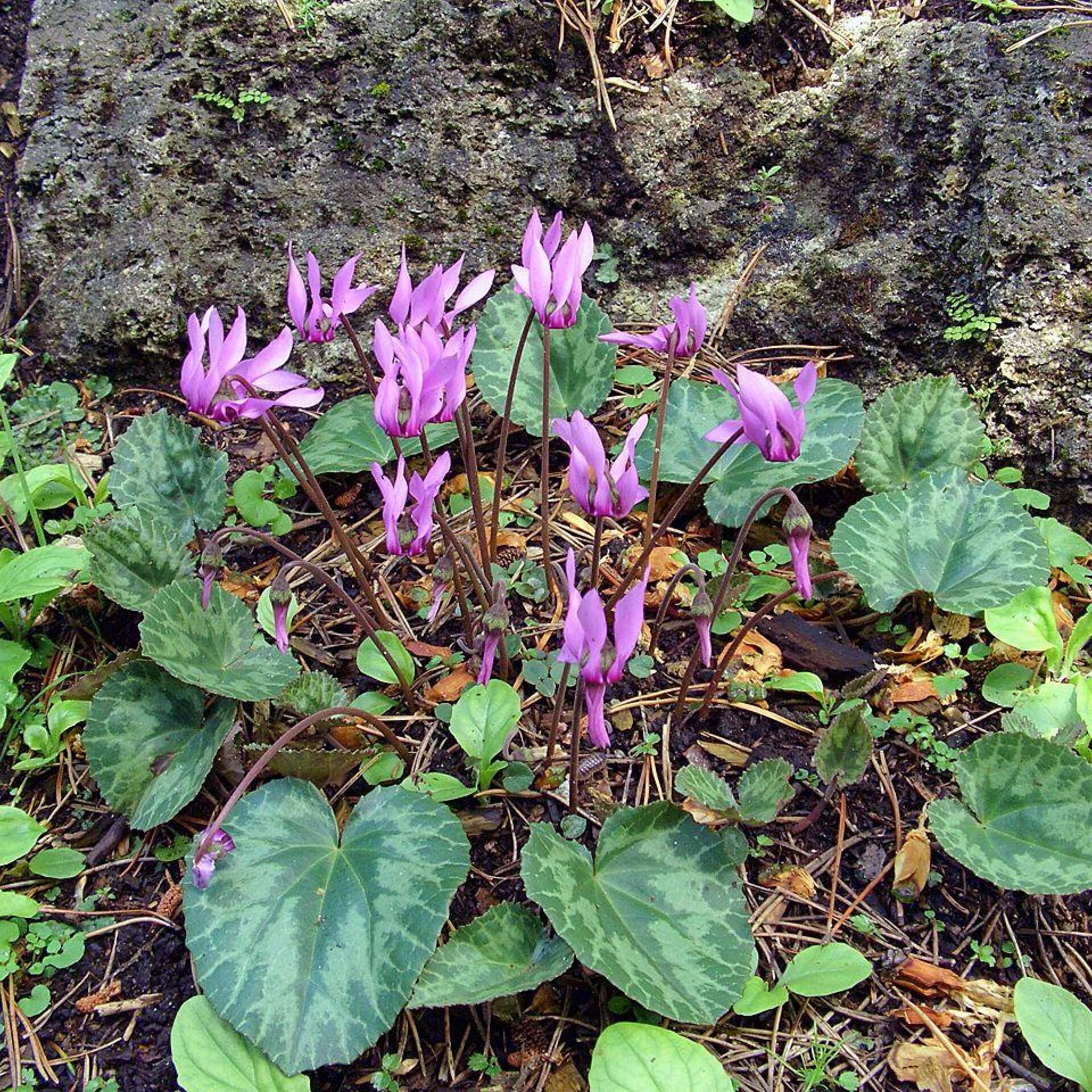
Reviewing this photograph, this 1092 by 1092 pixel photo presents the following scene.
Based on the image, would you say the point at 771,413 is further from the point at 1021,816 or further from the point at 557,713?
the point at 1021,816

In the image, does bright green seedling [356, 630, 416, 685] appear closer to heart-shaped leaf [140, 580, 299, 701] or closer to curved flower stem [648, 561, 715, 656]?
heart-shaped leaf [140, 580, 299, 701]

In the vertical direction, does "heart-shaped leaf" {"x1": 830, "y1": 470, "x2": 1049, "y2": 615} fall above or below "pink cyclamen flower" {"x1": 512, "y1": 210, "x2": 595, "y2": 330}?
below

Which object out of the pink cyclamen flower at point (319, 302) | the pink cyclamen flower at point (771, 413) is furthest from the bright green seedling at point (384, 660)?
the pink cyclamen flower at point (771, 413)

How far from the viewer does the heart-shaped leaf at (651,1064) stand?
1324 millimetres

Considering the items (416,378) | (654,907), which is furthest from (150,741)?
(654,907)

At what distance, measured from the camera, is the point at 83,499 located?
2293mm

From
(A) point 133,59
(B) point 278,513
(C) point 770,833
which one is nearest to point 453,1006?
(C) point 770,833

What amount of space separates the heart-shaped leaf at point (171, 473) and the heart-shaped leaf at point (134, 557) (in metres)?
0.15

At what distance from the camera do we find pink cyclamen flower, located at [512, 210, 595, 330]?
1650 mm

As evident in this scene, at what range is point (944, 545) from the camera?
2041 mm

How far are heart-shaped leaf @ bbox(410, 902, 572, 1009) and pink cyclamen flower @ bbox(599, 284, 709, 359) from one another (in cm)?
101

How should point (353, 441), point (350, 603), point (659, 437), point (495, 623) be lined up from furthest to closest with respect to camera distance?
1. point (353, 441)
2. point (659, 437)
3. point (350, 603)
4. point (495, 623)

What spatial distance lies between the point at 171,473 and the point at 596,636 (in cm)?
131

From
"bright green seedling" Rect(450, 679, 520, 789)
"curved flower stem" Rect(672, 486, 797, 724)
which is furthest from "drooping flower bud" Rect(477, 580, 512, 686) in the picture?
"curved flower stem" Rect(672, 486, 797, 724)
